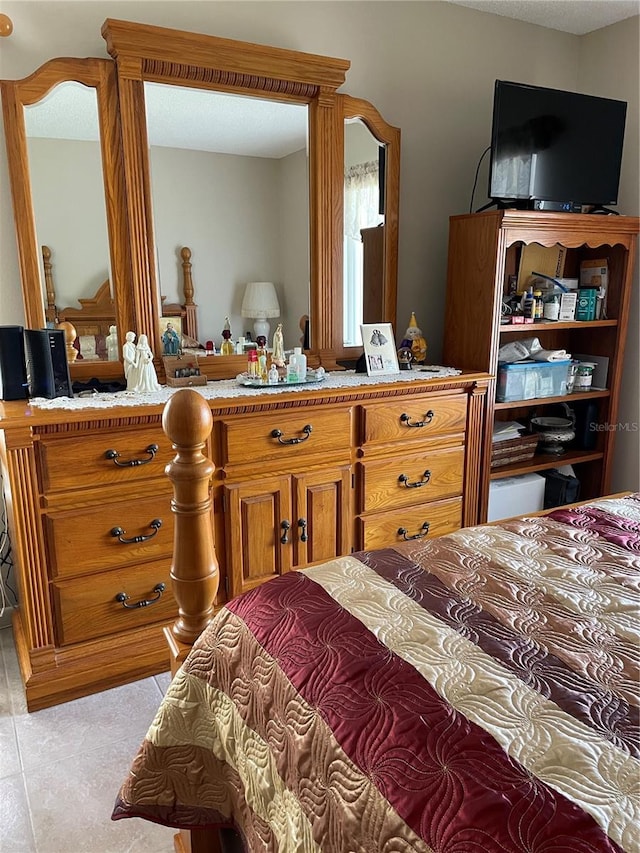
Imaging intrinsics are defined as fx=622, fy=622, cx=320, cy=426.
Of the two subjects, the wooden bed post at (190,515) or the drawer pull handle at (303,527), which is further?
the drawer pull handle at (303,527)

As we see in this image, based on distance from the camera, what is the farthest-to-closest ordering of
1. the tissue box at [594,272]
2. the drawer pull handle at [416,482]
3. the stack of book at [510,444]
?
the tissue box at [594,272]
the stack of book at [510,444]
the drawer pull handle at [416,482]

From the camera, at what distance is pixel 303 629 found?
1.01m

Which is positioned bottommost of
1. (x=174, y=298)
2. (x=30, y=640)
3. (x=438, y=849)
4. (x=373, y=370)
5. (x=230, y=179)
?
(x=30, y=640)

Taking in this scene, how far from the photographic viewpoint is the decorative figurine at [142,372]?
2.10 metres

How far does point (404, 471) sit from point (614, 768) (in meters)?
1.74

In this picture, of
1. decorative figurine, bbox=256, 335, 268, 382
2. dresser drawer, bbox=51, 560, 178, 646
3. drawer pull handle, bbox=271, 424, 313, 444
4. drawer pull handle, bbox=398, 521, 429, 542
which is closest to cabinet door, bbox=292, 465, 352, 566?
drawer pull handle, bbox=271, 424, 313, 444

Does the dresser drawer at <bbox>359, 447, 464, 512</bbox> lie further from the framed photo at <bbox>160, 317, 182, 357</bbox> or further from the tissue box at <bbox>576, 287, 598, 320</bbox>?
the tissue box at <bbox>576, 287, 598, 320</bbox>

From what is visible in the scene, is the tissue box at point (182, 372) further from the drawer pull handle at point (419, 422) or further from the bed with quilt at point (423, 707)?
the bed with quilt at point (423, 707)

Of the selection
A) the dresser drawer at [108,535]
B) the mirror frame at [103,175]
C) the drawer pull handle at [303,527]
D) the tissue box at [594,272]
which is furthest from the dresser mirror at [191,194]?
the tissue box at [594,272]

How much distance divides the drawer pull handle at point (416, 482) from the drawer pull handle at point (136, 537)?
941mm

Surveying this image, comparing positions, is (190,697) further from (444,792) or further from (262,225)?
(262,225)

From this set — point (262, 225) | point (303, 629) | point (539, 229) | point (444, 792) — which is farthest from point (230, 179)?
point (444, 792)

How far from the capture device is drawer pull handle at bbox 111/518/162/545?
1.93 meters

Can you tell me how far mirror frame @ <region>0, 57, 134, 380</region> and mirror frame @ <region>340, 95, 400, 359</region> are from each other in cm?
90
